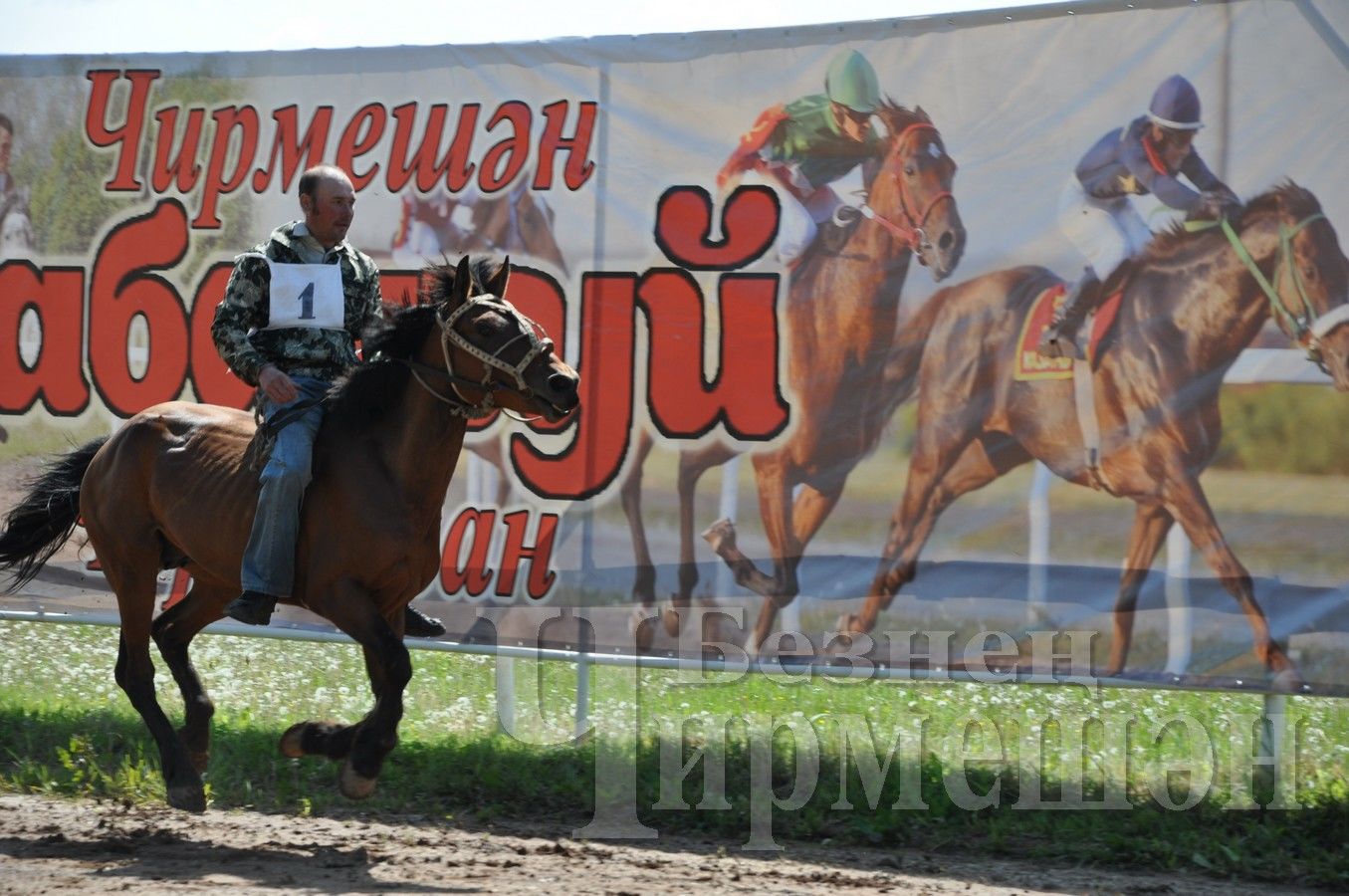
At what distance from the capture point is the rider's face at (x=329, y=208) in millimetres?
6797

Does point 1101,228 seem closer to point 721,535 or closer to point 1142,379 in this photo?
point 1142,379

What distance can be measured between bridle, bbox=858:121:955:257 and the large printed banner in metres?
0.02

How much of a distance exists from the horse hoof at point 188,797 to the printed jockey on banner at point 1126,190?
4.47 metres

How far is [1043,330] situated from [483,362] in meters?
A: 2.80

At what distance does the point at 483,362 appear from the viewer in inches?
247

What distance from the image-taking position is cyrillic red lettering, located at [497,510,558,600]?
26.7ft

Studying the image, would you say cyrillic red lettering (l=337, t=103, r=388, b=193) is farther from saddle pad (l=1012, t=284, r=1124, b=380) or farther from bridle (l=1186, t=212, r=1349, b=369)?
bridle (l=1186, t=212, r=1349, b=369)

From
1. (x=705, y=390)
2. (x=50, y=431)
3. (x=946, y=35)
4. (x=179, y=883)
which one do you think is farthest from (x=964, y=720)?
(x=50, y=431)

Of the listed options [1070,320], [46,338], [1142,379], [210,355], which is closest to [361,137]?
[210,355]

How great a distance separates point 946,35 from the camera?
295 inches

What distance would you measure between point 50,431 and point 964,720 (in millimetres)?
5826

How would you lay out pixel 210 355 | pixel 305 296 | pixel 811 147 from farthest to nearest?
1. pixel 210 355
2. pixel 811 147
3. pixel 305 296

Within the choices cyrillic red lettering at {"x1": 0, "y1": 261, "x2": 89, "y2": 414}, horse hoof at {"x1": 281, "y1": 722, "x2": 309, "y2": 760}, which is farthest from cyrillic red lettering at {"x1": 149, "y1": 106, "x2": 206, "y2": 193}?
horse hoof at {"x1": 281, "y1": 722, "x2": 309, "y2": 760}

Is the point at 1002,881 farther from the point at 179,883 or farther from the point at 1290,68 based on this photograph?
the point at 1290,68
